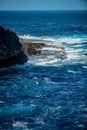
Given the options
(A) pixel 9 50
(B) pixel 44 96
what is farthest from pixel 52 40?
(B) pixel 44 96

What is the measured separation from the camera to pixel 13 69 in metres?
50.1

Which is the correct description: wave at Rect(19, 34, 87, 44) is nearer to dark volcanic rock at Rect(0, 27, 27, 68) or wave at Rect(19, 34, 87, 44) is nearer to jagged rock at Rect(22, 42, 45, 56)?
jagged rock at Rect(22, 42, 45, 56)

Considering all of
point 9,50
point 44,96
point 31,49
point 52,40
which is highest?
point 44,96

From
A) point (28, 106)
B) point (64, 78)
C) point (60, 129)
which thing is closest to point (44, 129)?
point (60, 129)

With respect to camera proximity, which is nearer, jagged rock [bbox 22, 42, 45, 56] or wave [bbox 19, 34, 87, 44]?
jagged rock [bbox 22, 42, 45, 56]

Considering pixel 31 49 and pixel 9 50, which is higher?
pixel 9 50

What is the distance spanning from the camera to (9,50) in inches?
2004

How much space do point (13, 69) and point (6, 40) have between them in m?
5.21

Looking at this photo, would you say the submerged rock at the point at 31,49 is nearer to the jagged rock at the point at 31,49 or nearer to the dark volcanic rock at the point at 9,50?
the jagged rock at the point at 31,49

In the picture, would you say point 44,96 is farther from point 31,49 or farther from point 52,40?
point 52,40

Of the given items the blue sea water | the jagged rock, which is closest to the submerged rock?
the jagged rock

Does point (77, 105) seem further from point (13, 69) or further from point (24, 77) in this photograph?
point (13, 69)

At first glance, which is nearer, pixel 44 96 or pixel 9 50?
pixel 44 96

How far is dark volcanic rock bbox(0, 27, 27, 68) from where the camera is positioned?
50.0 m
